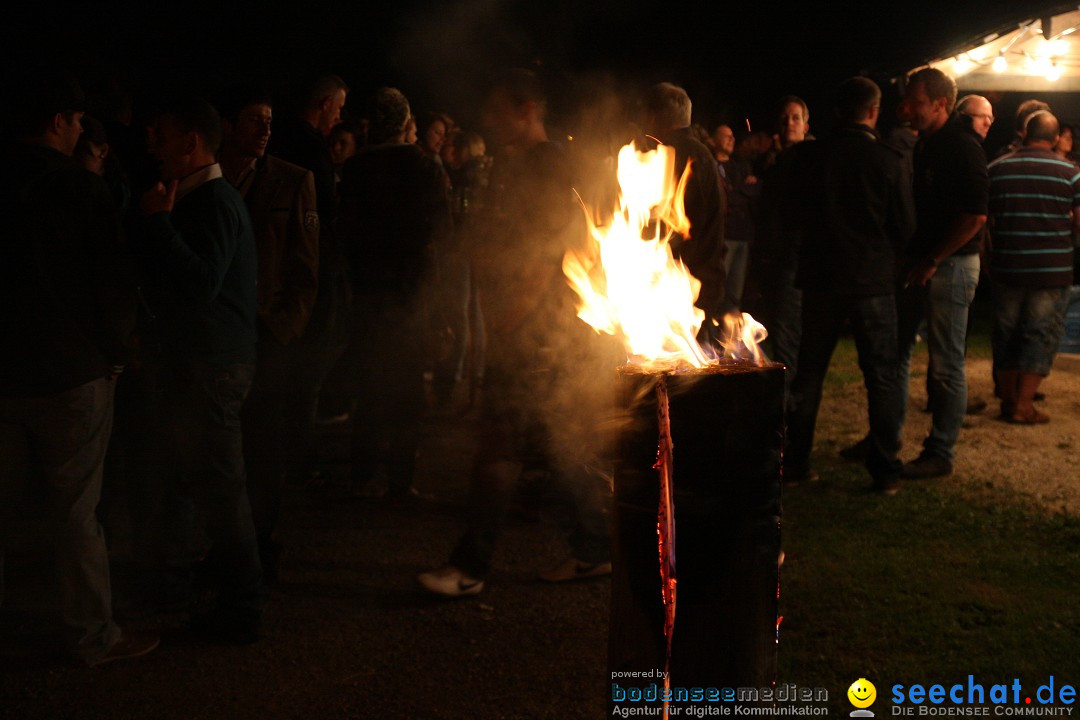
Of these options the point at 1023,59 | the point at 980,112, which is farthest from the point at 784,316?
the point at 1023,59

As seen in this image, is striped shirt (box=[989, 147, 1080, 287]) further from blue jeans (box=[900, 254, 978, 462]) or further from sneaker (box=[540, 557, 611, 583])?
sneaker (box=[540, 557, 611, 583])

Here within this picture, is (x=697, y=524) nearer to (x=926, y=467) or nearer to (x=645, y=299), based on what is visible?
(x=645, y=299)

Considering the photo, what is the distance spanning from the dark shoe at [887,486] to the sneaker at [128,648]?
165 inches

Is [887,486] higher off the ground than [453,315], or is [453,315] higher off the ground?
[453,315]

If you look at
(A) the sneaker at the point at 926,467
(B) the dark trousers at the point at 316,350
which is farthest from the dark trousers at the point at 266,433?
(A) the sneaker at the point at 926,467

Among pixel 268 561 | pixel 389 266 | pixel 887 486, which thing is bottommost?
pixel 268 561

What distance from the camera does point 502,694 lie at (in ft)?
11.8

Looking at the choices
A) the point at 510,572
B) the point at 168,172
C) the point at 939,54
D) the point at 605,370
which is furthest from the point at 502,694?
the point at 939,54

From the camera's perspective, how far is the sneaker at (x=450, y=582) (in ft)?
14.3

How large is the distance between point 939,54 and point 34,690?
36.7ft

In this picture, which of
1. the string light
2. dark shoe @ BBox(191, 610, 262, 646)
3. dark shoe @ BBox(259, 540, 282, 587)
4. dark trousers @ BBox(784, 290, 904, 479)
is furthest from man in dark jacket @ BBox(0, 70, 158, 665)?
the string light

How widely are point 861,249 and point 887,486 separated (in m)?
1.48

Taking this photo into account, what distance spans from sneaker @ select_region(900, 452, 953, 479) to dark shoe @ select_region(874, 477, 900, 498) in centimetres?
29

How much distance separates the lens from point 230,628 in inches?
156
